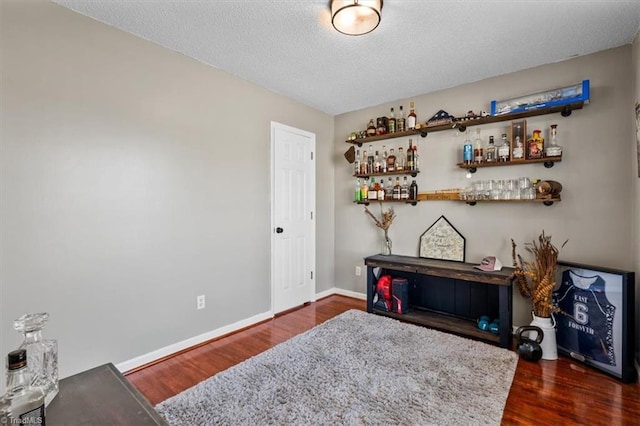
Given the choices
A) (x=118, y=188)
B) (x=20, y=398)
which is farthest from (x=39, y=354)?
(x=118, y=188)

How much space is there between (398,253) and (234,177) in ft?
7.00

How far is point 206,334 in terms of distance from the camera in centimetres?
283

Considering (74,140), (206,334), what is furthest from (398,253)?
(74,140)

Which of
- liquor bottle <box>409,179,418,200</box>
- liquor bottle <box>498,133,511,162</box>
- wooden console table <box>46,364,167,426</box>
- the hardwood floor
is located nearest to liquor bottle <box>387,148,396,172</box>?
liquor bottle <box>409,179,418,200</box>

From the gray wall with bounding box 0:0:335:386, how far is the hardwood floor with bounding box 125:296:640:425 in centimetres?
26

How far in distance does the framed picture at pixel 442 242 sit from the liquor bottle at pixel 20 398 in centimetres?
328

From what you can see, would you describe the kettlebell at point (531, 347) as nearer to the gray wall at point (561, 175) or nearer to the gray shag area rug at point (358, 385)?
the gray shag area rug at point (358, 385)

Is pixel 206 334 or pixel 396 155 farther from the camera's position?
pixel 396 155

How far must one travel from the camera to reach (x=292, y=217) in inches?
146

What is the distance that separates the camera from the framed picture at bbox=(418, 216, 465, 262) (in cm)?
326

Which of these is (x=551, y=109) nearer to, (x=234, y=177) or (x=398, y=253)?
(x=398, y=253)

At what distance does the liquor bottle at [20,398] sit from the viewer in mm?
852

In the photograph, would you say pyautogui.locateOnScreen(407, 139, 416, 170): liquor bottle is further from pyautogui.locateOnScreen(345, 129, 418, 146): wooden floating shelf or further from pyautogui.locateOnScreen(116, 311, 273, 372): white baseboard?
pyautogui.locateOnScreen(116, 311, 273, 372): white baseboard

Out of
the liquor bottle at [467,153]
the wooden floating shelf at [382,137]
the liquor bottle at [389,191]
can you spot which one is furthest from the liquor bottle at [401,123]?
the liquor bottle at [467,153]
